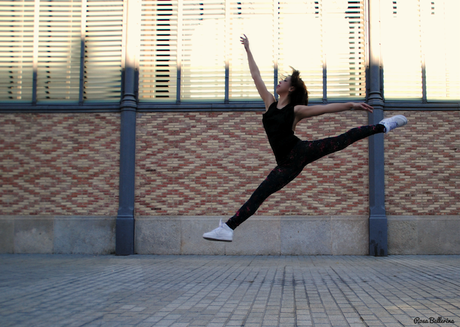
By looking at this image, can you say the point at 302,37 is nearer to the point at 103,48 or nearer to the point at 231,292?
the point at 103,48

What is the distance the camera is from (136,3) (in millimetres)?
11766

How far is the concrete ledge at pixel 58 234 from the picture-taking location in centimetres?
1099

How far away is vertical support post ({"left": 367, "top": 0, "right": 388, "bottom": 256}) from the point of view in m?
10.6

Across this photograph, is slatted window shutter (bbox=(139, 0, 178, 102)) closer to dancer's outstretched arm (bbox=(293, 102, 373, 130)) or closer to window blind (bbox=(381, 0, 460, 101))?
window blind (bbox=(381, 0, 460, 101))

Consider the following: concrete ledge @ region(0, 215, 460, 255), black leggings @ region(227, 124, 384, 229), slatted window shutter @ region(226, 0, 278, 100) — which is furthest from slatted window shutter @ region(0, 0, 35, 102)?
black leggings @ region(227, 124, 384, 229)

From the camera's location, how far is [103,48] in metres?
11.9

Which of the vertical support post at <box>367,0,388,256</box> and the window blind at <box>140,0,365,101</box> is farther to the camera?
the window blind at <box>140,0,365,101</box>

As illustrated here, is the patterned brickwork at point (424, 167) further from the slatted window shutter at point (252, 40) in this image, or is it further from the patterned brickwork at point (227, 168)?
the slatted window shutter at point (252, 40)

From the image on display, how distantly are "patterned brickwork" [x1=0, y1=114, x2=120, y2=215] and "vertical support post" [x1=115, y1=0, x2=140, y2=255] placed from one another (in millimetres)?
279

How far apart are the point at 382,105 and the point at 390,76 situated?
1.05 meters

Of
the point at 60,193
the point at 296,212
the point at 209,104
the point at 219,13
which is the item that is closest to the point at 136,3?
the point at 219,13

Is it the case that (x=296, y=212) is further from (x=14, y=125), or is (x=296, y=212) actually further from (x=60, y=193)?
(x=14, y=125)

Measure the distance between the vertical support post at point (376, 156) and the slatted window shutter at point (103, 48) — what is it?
24.0 feet

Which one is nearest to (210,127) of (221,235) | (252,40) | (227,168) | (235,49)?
(227,168)
